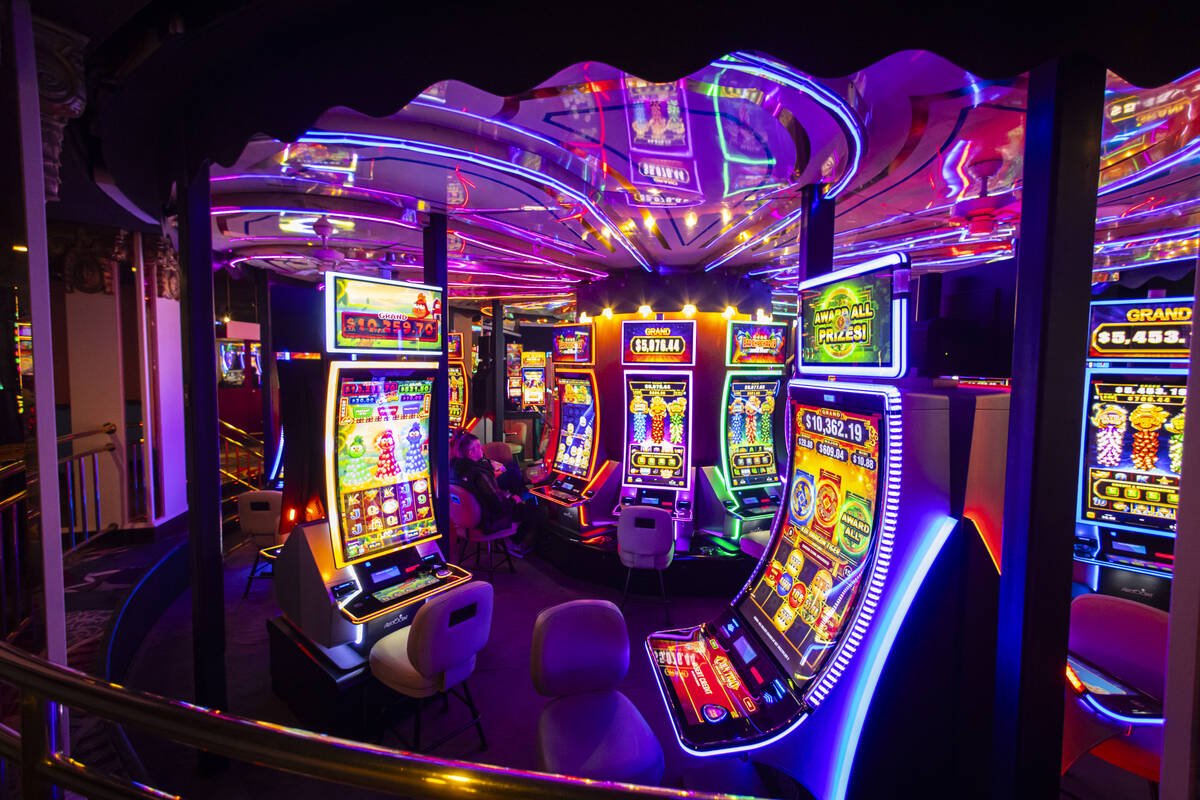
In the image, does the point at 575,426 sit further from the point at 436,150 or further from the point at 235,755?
the point at 235,755

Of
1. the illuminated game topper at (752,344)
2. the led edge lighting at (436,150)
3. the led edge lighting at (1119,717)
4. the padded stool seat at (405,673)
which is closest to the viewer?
the led edge lighting at (1119,717)

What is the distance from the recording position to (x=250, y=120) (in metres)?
1.93

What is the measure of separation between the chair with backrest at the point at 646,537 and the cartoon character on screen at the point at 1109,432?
2962 mm

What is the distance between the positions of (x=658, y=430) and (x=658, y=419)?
12 cm

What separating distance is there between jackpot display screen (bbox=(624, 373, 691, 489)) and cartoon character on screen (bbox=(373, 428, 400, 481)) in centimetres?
288

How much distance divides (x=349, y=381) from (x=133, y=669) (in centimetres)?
250

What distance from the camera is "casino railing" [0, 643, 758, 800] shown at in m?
0.80

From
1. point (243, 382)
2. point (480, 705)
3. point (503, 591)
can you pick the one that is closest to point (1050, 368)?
point (480, 705)

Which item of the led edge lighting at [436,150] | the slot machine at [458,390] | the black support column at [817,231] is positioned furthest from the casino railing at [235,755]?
the slot machine at [458,390]

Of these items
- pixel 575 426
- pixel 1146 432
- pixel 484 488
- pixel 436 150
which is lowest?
pixel 484 488

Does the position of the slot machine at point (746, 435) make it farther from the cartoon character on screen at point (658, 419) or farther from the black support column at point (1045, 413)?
the black support column at point (1045, 413)

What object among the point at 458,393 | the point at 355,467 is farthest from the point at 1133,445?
the point at 458,393

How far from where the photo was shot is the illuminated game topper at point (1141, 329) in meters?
3.06

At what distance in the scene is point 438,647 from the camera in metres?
2.29
